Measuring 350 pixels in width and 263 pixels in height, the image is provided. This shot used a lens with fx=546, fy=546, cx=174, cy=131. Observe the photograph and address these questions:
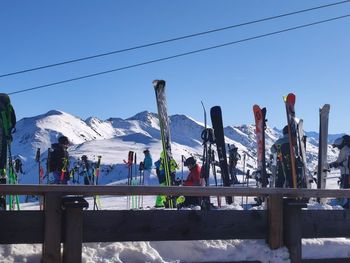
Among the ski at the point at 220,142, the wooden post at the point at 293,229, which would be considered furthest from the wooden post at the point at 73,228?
the ski at the point at 220,142

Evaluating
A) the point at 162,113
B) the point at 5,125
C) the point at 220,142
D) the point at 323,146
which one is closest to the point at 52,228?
the point at 5,125

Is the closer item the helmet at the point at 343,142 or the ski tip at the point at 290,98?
the helmet at the point at 343,142

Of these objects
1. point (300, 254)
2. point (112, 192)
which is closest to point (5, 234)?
point (112, 192)

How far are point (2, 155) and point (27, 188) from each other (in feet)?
16.7

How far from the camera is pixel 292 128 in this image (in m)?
13.1

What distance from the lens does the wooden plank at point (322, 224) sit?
217 inches

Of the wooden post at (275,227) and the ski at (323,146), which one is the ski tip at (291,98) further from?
the wooden post at (275,227)

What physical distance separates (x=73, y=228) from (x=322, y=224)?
2550mm

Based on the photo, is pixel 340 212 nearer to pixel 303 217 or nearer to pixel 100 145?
pixel 303 217

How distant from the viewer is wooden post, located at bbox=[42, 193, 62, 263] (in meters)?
4.47

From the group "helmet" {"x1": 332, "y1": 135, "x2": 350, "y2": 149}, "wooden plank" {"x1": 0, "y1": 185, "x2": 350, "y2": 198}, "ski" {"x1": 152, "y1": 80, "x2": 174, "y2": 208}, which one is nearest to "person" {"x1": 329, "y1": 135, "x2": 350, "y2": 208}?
"helmet" {"x1": 332, "y1": 135, "x2": 350, "y2": 149}

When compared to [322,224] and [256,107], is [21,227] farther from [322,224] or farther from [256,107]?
[256,107]

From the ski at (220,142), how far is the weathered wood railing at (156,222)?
7606mm

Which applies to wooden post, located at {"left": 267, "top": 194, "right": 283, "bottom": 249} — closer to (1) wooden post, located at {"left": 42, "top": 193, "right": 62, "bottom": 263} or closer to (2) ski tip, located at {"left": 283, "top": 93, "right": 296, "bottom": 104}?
(1) wooden post, located at {"left": 42, "top": 193, "right": 62, "bottom": 263}
